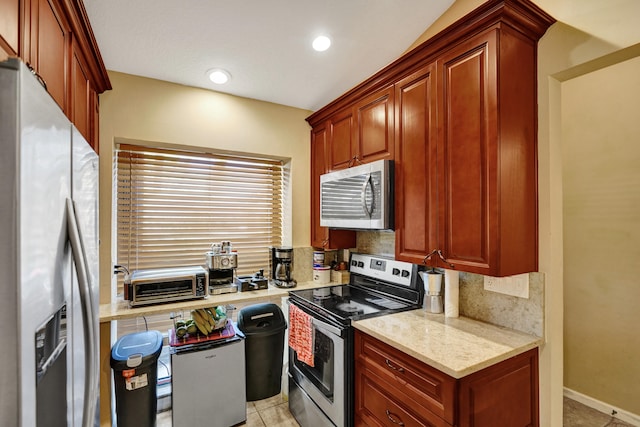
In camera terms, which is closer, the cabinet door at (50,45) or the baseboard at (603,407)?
the cabinet door at (50,45)

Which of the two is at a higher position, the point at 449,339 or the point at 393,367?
the point at 449,339

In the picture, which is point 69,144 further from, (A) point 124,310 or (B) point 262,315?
(B) point 262,315

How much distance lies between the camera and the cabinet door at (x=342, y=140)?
7.83 ft

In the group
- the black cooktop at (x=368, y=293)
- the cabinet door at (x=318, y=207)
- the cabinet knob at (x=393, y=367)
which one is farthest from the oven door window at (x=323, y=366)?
the cabinet door at (x=318, y=207)

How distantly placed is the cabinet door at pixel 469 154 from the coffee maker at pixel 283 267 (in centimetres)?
137

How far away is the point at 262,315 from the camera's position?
252 cm

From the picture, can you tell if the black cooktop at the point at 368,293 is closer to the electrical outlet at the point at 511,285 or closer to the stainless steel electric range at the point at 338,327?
the stainless steel electric range at the point at 338,327

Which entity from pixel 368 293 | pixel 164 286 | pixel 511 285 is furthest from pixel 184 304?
pixel 511 285

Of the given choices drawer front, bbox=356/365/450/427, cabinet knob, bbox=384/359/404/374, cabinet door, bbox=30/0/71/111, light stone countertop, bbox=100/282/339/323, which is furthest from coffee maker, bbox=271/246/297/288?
cabinet door, bbox=30/0/71/111

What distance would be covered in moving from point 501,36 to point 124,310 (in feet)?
8.71

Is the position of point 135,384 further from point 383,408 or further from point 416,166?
point 416,166

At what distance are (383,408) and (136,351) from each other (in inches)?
62.3

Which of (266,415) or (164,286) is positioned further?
(266,415)

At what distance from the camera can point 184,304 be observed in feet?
6.97
